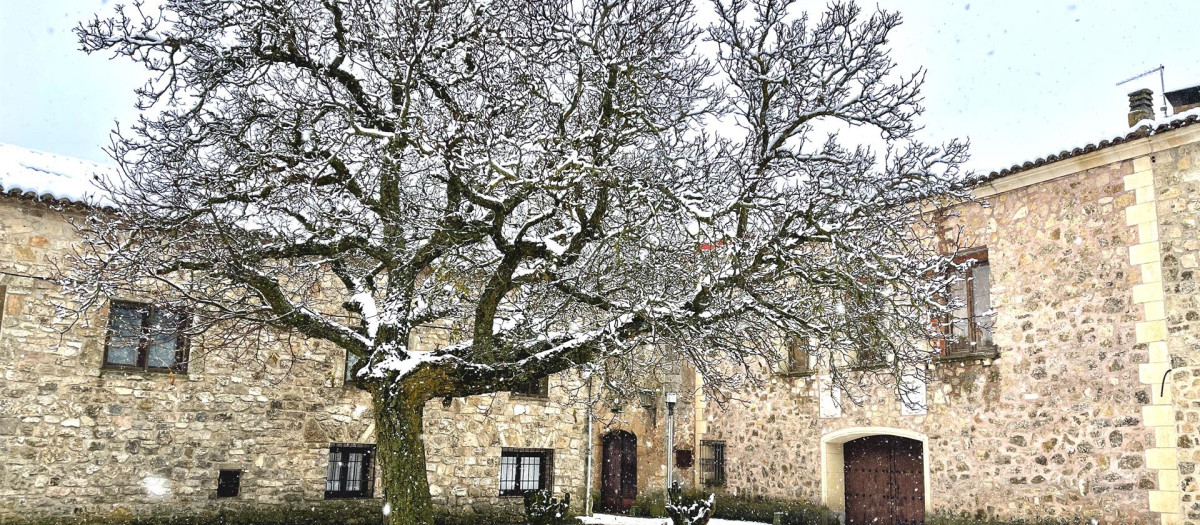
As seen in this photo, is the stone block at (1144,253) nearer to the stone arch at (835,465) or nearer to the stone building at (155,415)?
the stone arch at (835,465)

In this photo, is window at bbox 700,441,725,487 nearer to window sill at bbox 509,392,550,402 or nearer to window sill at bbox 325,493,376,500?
window sill at bbox 509,392,550,402

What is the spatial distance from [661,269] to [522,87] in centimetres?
222

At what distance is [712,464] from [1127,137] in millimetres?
8806

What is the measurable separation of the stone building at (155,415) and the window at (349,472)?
21 millimetres

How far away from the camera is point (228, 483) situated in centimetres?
1130

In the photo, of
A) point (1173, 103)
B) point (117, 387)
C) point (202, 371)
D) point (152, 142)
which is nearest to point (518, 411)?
point (202, 371)

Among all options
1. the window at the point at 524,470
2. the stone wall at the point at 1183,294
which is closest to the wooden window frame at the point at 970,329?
the stone wall at the point at 1183,294

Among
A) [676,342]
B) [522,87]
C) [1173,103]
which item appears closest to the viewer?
[676,342]

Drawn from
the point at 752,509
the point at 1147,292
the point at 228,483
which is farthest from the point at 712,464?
the point at 228,483

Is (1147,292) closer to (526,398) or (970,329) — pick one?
(970,329)

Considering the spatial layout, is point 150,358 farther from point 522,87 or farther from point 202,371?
point 522,87

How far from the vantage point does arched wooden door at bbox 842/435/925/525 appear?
12648 millimetres

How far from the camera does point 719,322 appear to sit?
8.00 metres

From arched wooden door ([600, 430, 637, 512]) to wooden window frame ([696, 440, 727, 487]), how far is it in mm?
1427
